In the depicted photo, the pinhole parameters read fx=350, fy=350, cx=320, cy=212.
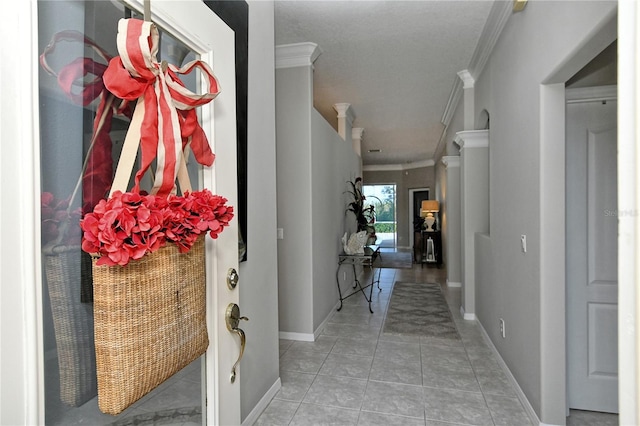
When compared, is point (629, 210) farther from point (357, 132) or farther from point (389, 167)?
point (389, 167)

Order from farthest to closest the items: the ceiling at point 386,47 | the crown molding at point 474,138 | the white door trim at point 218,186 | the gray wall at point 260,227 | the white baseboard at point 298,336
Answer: the crown molding at point 474,138
the white baseboard at point 298,336
the ceiling at point 386,47
the gray wall at point 260,227
the white door trim at point 218,186

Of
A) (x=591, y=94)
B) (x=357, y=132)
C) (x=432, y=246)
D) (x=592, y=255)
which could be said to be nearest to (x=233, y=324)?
(x=592, y=255)

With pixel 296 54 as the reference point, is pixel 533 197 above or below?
below

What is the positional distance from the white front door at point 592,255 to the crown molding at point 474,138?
1729mm

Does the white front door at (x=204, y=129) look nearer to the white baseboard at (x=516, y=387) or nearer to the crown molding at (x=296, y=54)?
the white baseboard at (x=516, y=387)

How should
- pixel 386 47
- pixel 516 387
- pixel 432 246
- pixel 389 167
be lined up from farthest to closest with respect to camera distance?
1. pixel 389 167
2. pixel 432 246
3. pixel 386 47
4. pixel 516 387

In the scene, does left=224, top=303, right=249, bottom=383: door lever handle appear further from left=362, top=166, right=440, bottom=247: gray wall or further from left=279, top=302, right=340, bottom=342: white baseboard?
left=362, top=166, right=440, bottom=247: gray wall

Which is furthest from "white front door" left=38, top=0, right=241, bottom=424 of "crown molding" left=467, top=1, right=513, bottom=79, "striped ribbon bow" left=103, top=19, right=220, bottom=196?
"crown molding" left=467, top=1, right=513, bottom=79

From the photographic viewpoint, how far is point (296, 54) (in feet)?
11.0

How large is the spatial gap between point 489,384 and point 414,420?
0.77 meters

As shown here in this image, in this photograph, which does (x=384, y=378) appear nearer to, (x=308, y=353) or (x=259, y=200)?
(x=308, y=353)

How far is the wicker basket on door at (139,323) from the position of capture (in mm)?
693

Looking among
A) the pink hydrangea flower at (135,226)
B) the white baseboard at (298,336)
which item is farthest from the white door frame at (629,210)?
the white baseboard at (298,336)

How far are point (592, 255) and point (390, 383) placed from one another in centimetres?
158
